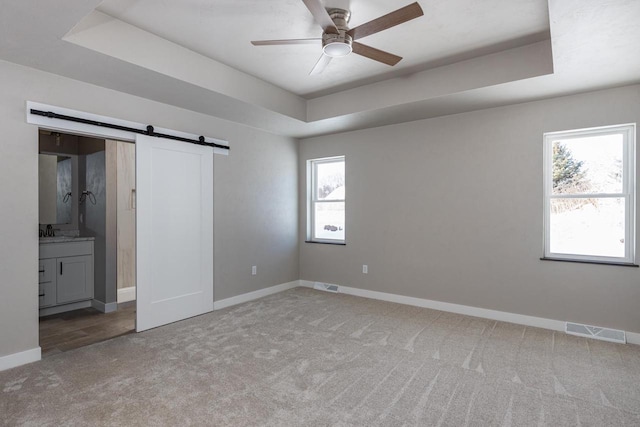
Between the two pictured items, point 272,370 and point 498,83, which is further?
point 498,83

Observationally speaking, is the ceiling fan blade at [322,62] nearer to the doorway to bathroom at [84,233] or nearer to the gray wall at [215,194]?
the gray wall at [215,194]

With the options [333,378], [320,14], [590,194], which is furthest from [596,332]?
[320,14]

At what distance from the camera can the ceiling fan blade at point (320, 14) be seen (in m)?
2.06

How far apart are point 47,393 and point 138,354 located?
0.72 metres

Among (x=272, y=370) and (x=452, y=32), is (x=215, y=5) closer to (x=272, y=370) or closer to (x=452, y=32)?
(x=452, y=32)

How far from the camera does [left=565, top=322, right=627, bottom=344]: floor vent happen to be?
131 inches

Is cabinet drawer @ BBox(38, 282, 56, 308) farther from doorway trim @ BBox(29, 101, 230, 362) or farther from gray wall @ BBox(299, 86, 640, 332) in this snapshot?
gray wall @ BBox(299, 86, 640, 332)

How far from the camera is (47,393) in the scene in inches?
94.5

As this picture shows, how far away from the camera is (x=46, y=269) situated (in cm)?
417

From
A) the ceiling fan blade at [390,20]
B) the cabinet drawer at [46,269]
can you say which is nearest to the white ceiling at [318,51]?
the ceiling fan blade at [390,20]

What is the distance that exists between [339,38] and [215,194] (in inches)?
106

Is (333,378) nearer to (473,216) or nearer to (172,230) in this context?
(172,230)

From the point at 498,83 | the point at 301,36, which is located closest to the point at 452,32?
the point at 498,83

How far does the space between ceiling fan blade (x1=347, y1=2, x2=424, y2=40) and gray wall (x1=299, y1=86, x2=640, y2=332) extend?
2.34 m
